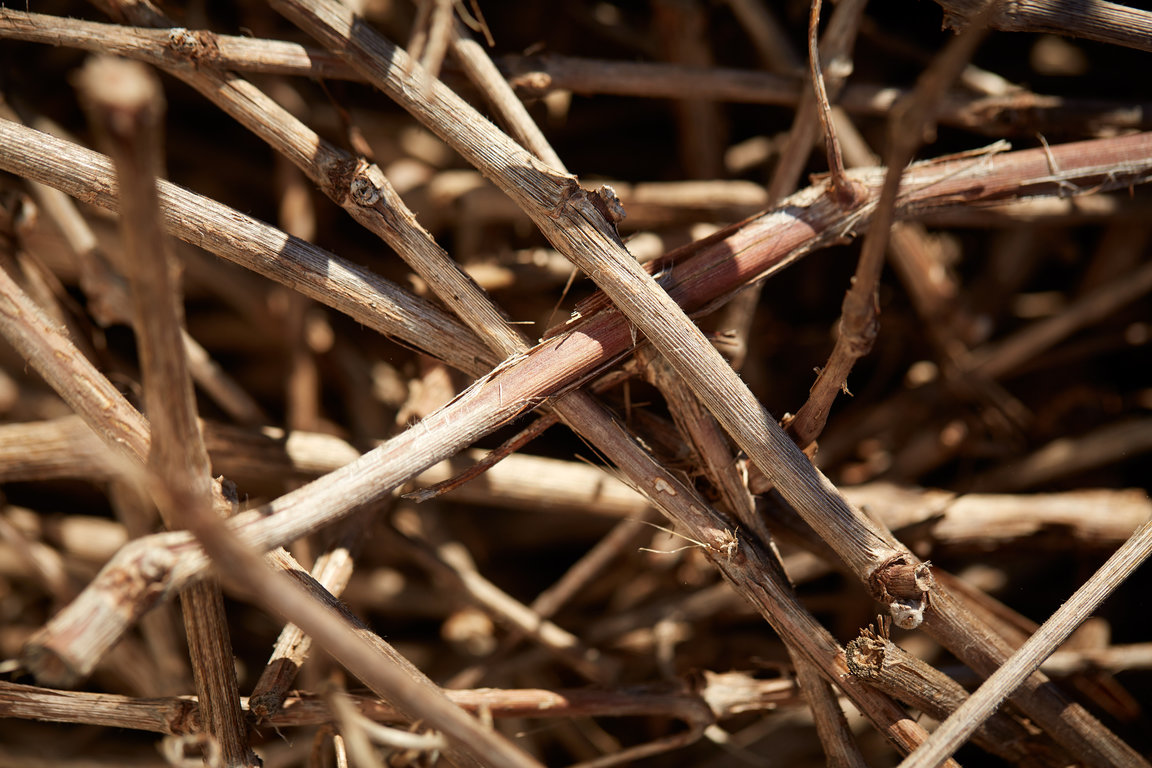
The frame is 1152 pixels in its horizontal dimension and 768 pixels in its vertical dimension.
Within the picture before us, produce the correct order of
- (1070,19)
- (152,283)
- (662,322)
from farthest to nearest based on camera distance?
(1070,19) → (662,322) → (152,283)

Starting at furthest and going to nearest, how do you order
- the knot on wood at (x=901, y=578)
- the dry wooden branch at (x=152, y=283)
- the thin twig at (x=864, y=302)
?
the knot on wood at (x=901, y=578), the thin twig at (x=864, y=302), the dry wooden branch at (x=152, y=283)

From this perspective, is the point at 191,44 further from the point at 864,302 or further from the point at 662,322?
the point at 864,302

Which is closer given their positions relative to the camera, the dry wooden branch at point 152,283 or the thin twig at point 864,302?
the dry wooden branch at point 152,283

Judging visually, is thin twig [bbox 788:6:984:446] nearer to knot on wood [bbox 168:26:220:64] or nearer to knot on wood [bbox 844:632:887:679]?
knot on wood [bbox 844:632:887:679]

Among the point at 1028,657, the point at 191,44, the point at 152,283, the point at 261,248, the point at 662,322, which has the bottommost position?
the point at 1028,657

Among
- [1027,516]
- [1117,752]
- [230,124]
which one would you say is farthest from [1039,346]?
[230,124]

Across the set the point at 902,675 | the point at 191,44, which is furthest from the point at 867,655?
the point at 191,44

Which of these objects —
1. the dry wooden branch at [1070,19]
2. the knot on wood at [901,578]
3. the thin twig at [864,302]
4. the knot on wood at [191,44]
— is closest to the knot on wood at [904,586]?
the knot on wood at [901,578]

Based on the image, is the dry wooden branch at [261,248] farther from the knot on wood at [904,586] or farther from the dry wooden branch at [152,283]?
the knot on wood at [904,586]

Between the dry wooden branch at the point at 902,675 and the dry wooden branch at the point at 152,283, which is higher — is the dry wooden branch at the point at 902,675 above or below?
below
